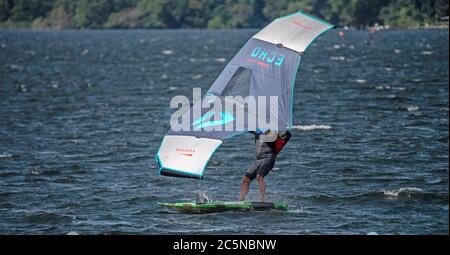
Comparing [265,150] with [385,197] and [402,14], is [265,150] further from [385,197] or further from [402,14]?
[402,14]

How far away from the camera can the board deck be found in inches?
893

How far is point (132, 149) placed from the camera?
32781 millimetres

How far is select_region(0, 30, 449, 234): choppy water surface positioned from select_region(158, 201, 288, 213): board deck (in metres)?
0.23

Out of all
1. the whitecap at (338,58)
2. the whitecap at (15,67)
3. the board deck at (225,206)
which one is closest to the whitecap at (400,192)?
the board deck at (225,206)

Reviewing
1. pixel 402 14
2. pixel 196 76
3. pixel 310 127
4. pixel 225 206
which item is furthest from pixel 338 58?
pixel 402 14

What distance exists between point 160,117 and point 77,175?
577 inches

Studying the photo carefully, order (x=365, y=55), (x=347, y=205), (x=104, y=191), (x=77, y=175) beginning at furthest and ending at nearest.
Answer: (x=365, y=55)
(x=77, y=175)
(x=104, y=191)
(x=347, y=205)

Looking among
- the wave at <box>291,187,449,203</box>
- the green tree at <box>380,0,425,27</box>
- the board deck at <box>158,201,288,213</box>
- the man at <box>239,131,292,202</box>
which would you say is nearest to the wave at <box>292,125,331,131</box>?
the wave at <box>291,187,449,203</box>

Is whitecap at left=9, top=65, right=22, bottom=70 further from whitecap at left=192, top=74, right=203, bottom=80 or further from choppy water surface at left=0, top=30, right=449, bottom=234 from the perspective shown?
choppy water surface at left=0, top=30, right=449, bottom=234

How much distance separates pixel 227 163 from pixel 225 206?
736cm

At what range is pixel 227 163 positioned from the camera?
1183 inches
